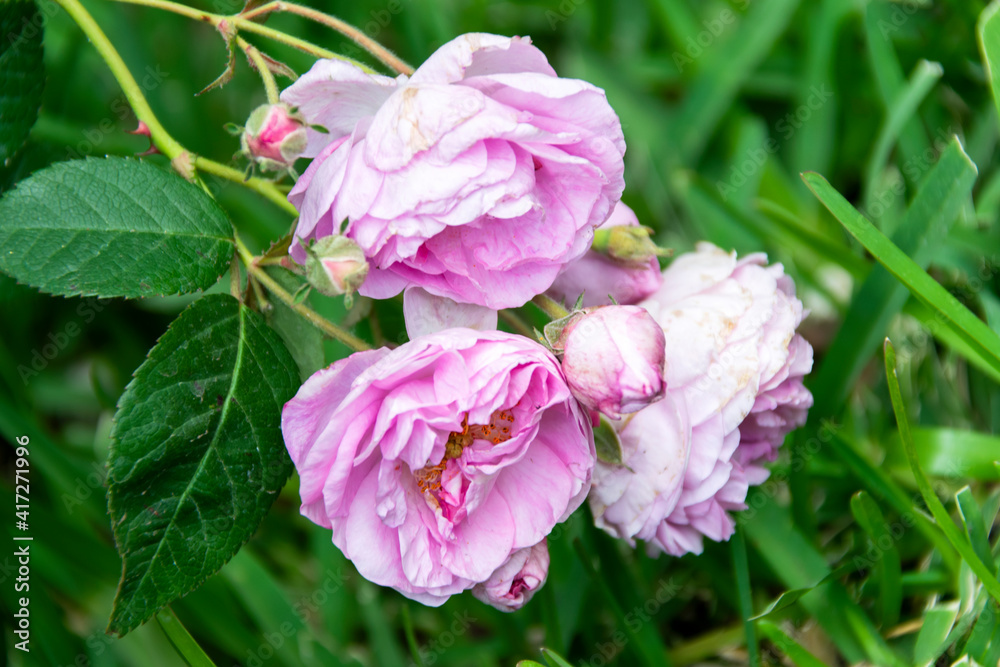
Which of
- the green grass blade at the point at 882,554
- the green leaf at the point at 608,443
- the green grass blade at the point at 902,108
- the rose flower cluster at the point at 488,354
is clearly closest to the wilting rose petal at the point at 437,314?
the rose flower cluster at the point at 488,354

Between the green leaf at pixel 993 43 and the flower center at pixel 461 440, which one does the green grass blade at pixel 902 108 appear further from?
the flower center at pixel 461 440

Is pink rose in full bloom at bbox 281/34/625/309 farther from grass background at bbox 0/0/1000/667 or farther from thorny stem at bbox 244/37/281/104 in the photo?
grass background at bbox 0/0/1000/667

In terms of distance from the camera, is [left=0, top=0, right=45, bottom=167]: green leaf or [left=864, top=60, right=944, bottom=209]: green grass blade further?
[left=864, top=60, right=944, bottom=209]: green grass blade

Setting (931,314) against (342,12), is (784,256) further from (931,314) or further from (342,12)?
(342,12)

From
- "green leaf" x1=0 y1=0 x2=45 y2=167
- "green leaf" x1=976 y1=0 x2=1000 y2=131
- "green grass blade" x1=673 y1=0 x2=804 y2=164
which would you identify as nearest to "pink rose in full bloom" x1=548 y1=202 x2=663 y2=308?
"green leaf" x1=976 y1=0 x2=1000 y2=131

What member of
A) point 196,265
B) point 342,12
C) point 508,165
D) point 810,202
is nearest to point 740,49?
point 810,202

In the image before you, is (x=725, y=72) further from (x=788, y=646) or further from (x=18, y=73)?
(x=18, y=73)
